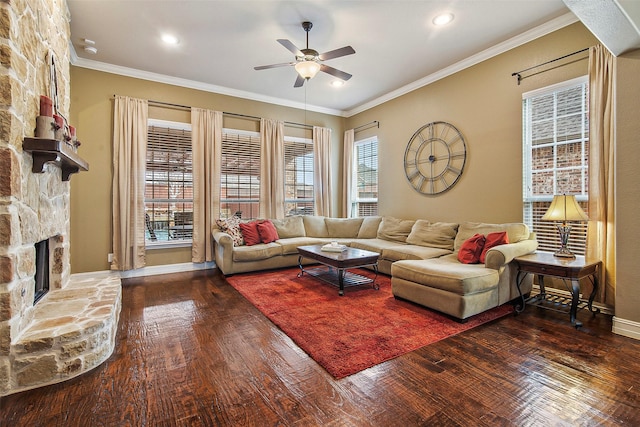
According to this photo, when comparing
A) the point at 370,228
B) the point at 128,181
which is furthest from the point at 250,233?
the point at 370,228

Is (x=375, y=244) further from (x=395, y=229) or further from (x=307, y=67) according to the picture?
(x=307, y=67)

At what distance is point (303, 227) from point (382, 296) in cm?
256

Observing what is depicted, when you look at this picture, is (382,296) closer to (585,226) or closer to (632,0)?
(585,226)

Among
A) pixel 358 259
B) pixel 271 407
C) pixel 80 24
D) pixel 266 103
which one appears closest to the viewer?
pixel 271 407

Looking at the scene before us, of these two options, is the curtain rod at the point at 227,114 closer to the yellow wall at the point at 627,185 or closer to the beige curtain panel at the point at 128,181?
the beige curtain panel at the point at 128,181

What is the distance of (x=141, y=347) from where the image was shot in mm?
2369

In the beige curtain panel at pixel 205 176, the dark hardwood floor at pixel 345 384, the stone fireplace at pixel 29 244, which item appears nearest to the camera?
the dark hardwood floor at pixel 345 384

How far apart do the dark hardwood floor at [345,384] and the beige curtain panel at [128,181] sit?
209cm

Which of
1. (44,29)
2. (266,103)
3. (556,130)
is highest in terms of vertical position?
(266,103)

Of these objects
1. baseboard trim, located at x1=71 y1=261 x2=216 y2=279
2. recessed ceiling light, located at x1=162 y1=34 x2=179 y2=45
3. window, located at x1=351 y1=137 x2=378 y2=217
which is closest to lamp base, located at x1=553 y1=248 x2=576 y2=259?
window, located at x1=351 y1=137 x2=378 y2=217

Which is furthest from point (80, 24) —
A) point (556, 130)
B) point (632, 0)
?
point (556, 130)

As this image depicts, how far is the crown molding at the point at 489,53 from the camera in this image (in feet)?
10.8

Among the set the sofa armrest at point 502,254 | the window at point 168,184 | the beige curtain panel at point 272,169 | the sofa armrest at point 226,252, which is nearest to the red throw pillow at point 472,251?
the sofa armrest at point 502,254

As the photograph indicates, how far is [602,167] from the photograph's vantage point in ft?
9.66
